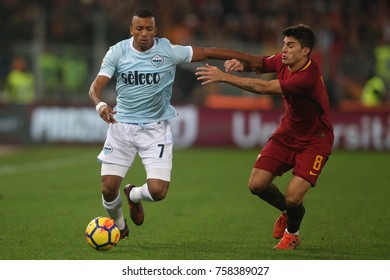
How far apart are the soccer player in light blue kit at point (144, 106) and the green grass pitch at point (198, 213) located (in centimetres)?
76

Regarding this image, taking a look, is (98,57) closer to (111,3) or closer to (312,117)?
(111,3)

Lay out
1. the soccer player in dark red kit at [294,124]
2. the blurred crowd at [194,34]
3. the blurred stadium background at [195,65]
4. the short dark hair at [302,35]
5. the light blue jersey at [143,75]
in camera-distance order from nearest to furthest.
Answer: the soccer player in dark red kit at [294,124] < the short dark hair at [302,35] < the light blue jersey at [143,75] < the blurred stadium background at [195,65] < the blurred crowd at [194,34]

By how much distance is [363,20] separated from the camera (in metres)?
28.1

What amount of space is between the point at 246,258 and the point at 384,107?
52.5ft

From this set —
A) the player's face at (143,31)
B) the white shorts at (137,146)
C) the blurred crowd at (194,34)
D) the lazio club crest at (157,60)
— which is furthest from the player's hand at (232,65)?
the blurred crowd at (194,34)

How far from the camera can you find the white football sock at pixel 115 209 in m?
10.1

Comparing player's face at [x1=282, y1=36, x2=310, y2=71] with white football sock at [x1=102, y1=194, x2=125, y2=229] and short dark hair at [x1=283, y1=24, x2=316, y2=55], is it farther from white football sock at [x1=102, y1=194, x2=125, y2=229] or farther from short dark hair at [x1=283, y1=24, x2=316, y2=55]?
white football sock at [x1=102, y1=194, x2=125, y2=229]

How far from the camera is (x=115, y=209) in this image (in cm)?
1016

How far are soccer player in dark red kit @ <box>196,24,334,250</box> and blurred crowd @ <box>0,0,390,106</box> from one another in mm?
14197

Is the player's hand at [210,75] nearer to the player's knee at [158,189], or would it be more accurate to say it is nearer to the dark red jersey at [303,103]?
the dark red jersey at [303,103]

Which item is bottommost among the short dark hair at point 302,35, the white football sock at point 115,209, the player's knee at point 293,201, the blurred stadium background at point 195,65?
the blurred stadium background at point 195,65

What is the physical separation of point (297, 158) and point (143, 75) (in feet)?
6.21

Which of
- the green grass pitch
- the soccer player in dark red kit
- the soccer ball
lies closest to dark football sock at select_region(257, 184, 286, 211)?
the soccer player in dark red kit

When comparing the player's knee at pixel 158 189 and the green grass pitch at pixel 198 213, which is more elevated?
the player's knee at pixel 158 189
